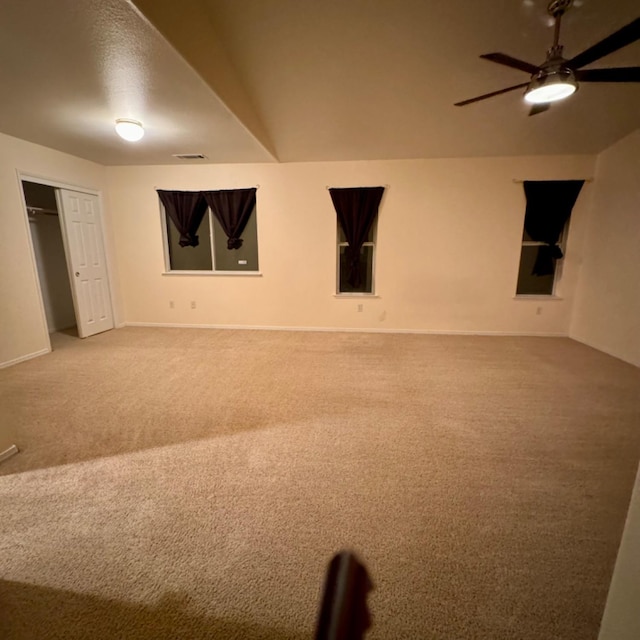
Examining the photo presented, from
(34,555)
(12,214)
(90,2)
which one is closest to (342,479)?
(34,555)

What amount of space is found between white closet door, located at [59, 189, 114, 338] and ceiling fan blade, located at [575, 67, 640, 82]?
529 cm

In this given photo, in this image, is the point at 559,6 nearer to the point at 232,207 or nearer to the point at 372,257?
the point at 372,257

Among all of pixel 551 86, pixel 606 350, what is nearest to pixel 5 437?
pixel 551 86

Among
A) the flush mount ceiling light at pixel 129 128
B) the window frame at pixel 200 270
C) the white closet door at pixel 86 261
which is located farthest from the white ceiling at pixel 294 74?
the window frame at pixel 200 270

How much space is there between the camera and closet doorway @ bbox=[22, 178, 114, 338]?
413 centimetres

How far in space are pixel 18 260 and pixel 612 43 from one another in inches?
208

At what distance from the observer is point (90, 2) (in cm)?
161

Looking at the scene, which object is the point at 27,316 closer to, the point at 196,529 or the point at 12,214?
the point at 12,214

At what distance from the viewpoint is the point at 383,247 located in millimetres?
4504

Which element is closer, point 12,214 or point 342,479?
point 342,479

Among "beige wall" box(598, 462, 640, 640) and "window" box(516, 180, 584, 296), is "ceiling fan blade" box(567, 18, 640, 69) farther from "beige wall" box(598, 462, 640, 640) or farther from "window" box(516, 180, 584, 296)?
"window" box(516, 180, 584, 296)

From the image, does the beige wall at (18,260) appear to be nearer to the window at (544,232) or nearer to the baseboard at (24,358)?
the baseboard at (24,358)

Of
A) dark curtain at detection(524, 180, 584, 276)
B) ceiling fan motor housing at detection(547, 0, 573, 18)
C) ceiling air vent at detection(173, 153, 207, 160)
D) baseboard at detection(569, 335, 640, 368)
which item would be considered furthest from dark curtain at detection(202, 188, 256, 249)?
baseboard at detection(569, 335, 640, 368)

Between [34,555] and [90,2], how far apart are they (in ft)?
8.65
